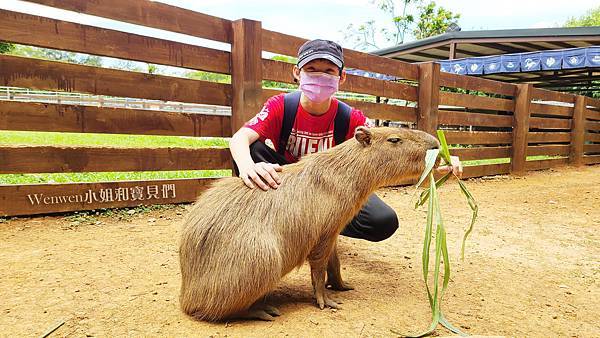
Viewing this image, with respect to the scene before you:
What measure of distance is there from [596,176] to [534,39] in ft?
16.7

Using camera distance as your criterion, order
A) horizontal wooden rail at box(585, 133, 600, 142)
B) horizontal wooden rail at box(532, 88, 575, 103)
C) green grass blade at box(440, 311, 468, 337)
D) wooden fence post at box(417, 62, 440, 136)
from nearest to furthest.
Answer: green grass blade at box(440, 311, 468, 337)
wooden fence post at box(417, 62, 440, 136)
horizontal wooden rail at box(532, 88, 575, 103)
horizontal wooden rail at box(585, 133, 600, 142)

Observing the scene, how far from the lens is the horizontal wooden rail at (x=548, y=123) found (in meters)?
8.73

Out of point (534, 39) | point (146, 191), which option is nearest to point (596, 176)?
point (534, 39)

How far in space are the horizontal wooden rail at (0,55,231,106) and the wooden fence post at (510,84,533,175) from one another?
6.45 m

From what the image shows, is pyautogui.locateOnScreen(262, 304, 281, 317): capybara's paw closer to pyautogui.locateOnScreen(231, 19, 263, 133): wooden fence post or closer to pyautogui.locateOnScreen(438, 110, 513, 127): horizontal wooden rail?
pyautogui.locateOnScreen(231, 19, 263, 133): wooden fence post

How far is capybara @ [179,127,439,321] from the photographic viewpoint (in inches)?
74.7

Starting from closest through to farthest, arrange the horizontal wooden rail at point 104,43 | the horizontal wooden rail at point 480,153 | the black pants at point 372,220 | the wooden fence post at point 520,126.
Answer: the black pants at point 372,220 → the horizontal wooden rail at point 104,43 → the horizontal wooden rail at point 480,153 → the wooden fence post at point 520,126

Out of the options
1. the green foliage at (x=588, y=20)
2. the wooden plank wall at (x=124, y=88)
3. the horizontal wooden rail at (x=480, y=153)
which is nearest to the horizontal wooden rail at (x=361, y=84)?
the wooden plank wall at (x=124, y=88)

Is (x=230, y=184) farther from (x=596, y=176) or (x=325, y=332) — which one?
(x=596, y=176)

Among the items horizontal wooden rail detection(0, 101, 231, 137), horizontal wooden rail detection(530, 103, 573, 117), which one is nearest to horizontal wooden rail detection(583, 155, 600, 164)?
horizontal wooden rail detection(530, 103, 573, 117)

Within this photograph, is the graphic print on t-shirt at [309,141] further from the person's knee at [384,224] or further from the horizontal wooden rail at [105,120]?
the horizontal wooden rail at [105,120]

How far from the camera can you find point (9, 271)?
2535 mm

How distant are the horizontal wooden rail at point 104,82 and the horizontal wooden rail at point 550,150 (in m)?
7.19

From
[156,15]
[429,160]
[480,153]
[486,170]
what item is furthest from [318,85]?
[486,170]
